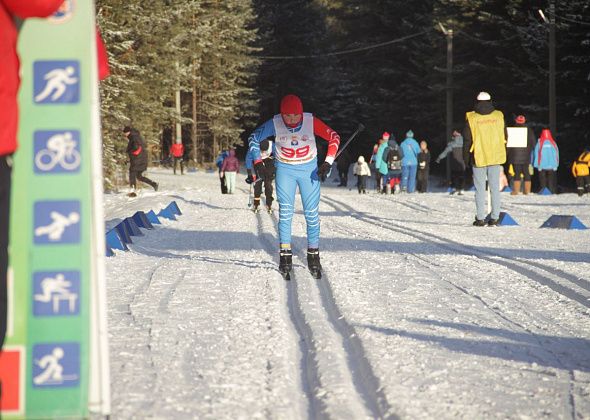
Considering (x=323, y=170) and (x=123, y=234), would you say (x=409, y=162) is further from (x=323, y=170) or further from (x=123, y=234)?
(x=323, y=170)

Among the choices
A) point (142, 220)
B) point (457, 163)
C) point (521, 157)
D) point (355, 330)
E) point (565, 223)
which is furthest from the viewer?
point (457, 163)

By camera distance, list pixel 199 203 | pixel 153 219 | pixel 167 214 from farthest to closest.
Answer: pixel 199 203
pixel 167 214
pixel 153 219

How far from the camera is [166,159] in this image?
6575 centimetres

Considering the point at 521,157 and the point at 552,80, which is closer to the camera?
the point at 521,157

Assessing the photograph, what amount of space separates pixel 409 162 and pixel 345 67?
158 feet

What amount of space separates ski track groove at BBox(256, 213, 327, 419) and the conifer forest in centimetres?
2180

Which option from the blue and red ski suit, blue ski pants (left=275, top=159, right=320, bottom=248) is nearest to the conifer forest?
the blue and red ski suit

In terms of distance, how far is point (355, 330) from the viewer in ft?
20.4

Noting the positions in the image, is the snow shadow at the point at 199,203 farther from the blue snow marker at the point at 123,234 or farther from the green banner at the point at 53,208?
the green banner at the point at 53,208

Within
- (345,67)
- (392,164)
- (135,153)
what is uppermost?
(345,67)

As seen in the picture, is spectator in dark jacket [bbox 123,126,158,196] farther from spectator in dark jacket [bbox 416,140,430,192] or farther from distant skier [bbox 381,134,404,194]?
spectator in dark jacket [bbox 416,140,430,192]

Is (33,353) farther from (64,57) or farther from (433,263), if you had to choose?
(433,263)

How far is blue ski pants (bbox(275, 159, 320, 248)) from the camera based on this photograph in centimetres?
912

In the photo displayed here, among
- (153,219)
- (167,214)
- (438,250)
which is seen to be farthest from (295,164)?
(167,214)
